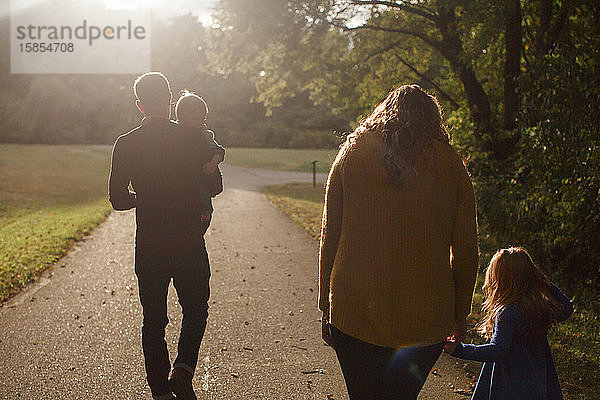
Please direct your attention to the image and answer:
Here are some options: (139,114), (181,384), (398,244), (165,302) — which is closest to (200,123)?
(165,302)

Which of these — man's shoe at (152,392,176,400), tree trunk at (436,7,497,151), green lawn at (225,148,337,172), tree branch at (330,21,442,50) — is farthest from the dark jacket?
green lawn at (225,148,337,172)

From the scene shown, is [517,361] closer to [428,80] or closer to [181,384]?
[181,384]

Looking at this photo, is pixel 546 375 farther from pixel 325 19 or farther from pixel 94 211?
pixel 94 211

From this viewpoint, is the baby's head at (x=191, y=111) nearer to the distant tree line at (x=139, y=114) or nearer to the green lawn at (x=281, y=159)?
the green lawn at (x=281, y=159)

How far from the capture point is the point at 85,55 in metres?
Result: 57.8

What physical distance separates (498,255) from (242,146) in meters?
61.8

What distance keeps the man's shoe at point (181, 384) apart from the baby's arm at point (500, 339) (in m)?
1.92

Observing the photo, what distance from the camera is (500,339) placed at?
2748mm

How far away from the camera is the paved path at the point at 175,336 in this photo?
4.23m

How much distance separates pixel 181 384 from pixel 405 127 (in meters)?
2.41

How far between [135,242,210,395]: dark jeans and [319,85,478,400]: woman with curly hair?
161cm

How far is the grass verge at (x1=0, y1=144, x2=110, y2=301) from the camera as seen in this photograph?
9305mm

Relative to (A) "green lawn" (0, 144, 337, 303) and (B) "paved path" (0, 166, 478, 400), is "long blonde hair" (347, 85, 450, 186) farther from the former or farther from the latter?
(A) "green lawn" (0, 144, 337, 303)

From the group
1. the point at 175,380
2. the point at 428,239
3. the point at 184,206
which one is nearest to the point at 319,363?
the point at 175,380
